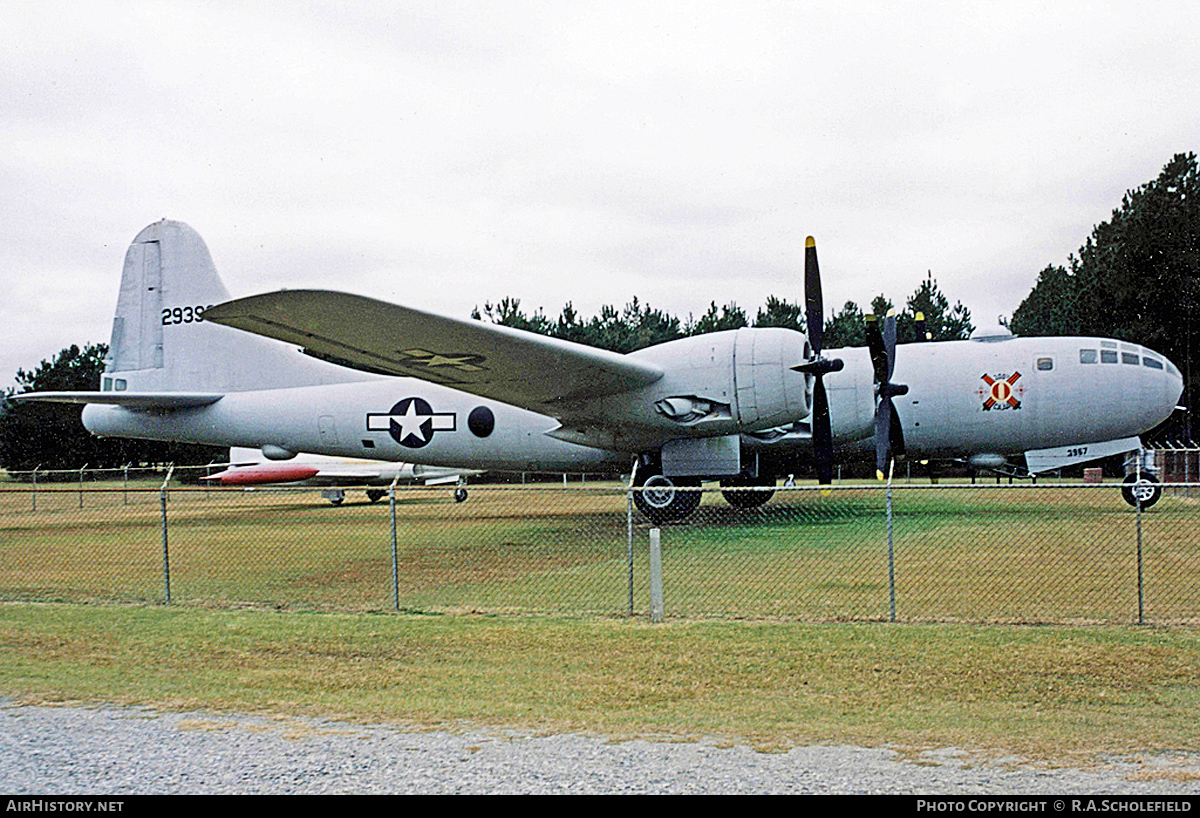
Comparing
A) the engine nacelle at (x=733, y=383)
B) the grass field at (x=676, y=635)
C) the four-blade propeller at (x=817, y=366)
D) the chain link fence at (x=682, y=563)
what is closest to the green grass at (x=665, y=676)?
the grass field at (x=676, y=635)

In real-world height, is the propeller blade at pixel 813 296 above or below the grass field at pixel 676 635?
above

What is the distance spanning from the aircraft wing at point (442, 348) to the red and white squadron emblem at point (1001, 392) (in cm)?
743

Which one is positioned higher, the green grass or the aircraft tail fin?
the aircraft tail fin

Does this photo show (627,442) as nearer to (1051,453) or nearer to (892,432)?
(892,432)

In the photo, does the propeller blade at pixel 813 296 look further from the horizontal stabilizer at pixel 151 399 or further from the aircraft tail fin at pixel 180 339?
the horizontal stabilizer at pixel 151 399

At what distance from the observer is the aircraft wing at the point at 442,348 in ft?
48.7

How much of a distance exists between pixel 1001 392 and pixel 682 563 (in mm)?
10376

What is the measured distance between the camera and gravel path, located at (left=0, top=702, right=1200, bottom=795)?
5.02 metres

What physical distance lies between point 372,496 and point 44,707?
101 ft

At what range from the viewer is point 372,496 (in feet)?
123

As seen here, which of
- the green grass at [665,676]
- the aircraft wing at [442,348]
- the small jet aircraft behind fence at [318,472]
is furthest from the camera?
the small jet aircraft behind fence at [318,472]

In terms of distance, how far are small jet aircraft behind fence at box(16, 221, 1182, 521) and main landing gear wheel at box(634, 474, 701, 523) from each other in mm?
63

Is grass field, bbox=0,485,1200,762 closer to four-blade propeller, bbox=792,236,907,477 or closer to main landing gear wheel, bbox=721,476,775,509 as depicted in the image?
four-blade propeller, bbox=792,236,907,477

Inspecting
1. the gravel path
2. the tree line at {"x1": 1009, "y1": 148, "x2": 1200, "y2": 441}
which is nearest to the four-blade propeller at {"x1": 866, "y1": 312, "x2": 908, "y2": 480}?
the gravel path
